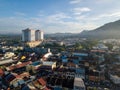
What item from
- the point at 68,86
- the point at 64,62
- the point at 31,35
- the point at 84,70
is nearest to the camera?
the point at 68,86

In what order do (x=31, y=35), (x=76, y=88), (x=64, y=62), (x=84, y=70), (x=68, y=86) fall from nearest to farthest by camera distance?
(x=76, y=88)
(x=68, y=86)
(x=84, y=70)
(x=64, y=62)
(x=31, y=35)

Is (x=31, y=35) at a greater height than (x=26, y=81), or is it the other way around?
(x=31, y=35)

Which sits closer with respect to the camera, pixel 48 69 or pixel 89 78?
pixel 89 78

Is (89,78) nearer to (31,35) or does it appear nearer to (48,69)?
(48,69)

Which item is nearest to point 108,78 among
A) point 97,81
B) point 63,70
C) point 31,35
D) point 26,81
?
point 97,81

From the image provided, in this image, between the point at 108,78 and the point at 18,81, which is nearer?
the point at 18,81

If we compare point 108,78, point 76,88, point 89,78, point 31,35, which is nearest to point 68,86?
point 76,88

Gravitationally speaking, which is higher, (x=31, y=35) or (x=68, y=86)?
(x=31, y=35)

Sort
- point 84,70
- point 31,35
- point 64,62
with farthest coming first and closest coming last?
point 31,35 < point 64,62 < point 84,70

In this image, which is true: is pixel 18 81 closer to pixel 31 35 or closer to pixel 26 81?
pixel 26 81
